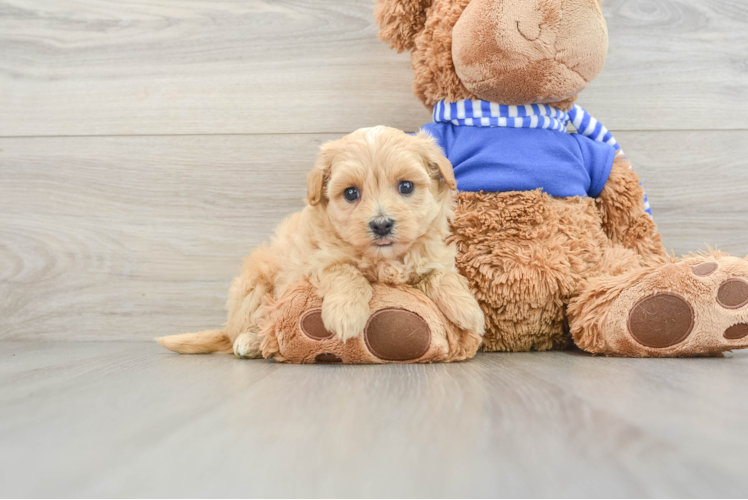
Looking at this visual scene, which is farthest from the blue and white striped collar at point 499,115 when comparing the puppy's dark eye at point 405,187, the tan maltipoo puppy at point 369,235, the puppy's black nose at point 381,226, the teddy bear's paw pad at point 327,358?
the teddy bear's paw pad at point 327,358

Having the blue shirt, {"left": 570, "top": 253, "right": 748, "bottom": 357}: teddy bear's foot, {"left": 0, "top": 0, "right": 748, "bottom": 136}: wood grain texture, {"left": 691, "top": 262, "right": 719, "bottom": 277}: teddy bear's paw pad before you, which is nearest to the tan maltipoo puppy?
the blue shirt

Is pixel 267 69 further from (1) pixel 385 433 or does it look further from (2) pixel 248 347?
(1) pixel 385 433

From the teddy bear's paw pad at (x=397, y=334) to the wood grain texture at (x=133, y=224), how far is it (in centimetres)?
71

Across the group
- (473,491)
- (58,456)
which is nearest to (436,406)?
(473,491)

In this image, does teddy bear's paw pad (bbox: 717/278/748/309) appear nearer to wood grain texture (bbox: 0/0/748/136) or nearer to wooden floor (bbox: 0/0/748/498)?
wooden floor (bbox: 0/0/748/498)

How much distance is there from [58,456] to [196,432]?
13 cm

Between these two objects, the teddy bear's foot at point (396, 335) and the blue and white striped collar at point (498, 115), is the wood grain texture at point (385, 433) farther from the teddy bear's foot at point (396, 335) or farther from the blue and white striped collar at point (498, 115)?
the blue and white striped collar at point (498, 115)

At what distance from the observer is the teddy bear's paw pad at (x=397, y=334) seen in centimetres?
102

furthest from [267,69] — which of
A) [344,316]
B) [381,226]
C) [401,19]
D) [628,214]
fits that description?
[628,214]

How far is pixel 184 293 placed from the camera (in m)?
1.64

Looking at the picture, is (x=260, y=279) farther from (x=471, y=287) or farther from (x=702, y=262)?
(x=702, y=262)

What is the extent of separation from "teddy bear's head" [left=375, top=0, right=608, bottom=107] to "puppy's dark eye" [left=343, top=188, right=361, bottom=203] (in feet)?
1.28

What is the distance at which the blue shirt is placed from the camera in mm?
1209

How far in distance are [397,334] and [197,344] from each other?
582 mm
